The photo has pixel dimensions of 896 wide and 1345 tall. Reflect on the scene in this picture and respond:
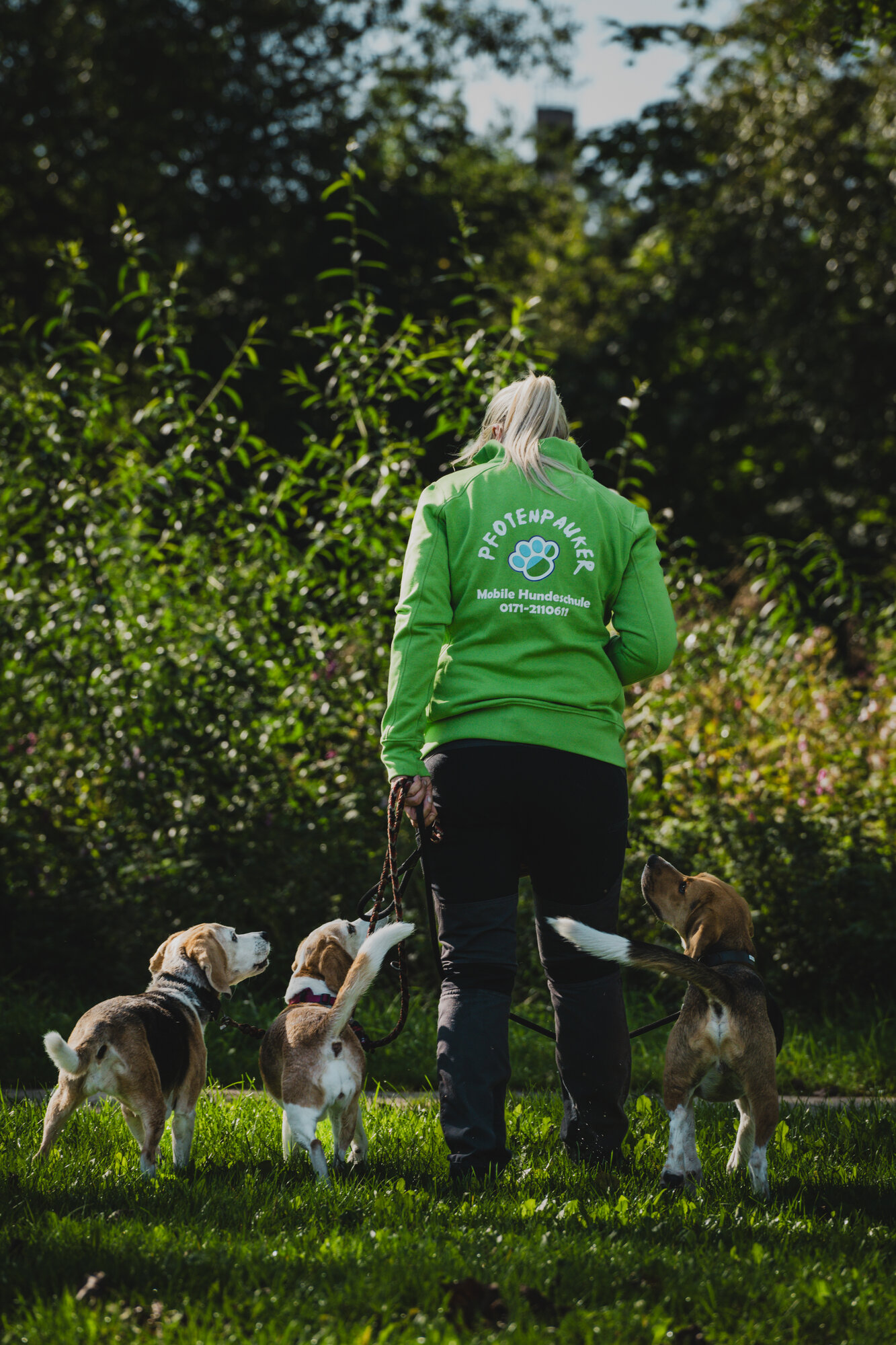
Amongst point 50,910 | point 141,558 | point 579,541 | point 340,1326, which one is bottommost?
point 340,1326

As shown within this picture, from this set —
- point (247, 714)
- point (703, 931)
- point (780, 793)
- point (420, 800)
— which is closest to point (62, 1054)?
point (420, 800)

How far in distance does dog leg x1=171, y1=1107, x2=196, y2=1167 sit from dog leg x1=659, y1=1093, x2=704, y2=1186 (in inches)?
58.5

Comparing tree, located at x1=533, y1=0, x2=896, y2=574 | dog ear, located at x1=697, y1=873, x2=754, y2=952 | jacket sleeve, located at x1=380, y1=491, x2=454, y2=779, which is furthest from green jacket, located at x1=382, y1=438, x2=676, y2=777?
tree, located at x1=533, y1=0, x2=896, y2=574

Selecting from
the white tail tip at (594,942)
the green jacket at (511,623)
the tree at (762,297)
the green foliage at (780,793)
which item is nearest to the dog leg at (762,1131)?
the white tail tip at (594,942)

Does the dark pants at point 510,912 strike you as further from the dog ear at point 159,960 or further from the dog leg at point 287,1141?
the dog ear at point 159,960

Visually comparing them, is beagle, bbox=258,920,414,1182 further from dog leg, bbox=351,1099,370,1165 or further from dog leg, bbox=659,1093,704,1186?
dog leg, bbox=659,1093,704,1186

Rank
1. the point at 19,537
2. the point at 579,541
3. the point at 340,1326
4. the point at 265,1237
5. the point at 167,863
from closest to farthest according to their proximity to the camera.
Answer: the point at 340,1326
the point at 265,1237
the point at 579,541
the point at 167,863
the point at 19,537

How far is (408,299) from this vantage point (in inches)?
680

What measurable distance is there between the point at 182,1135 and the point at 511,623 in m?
1.95

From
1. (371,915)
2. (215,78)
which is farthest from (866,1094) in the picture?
(215,78)

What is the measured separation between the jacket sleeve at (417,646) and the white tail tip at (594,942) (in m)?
0.61

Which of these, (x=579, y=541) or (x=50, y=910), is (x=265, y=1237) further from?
(x=50, y=910)

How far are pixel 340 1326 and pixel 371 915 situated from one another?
5.14ft

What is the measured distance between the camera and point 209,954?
404cm
